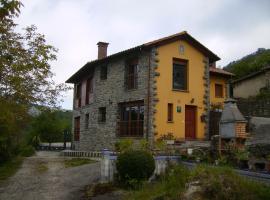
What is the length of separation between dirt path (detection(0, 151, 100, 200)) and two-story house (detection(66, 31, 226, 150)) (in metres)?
5.07

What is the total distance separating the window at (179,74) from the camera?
20.5 meters

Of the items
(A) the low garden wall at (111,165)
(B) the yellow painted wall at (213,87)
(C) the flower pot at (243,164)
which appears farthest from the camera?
(B) the yellow painted wall at (213,87)

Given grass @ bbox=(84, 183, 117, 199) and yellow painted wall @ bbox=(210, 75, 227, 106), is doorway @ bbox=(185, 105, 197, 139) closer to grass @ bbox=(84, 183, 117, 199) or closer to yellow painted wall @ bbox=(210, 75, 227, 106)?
yellow painted wall @ bbox=(210, 75, 227, 106)

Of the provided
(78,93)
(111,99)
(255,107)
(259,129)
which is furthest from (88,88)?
(259,129)

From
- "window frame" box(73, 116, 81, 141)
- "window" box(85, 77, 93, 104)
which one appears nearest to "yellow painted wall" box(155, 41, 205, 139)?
"window" box(85, 77, 93, 104)

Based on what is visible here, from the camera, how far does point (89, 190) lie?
11.3m

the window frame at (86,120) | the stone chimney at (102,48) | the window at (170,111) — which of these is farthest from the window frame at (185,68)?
the window frame at (86,120)

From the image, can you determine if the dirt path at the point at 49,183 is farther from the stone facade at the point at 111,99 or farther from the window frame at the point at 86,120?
the window frame at the point at 86,120

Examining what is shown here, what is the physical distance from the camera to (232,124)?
45.1 feet

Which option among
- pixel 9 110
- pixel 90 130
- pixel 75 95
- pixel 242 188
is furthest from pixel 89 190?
pixel 75 95

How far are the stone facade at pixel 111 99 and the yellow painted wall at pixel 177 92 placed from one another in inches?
23.3

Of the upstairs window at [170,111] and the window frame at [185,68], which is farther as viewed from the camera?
the window frame at [185,68]

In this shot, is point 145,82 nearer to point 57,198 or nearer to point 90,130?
point 90,130

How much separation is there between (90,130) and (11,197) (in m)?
14.0
